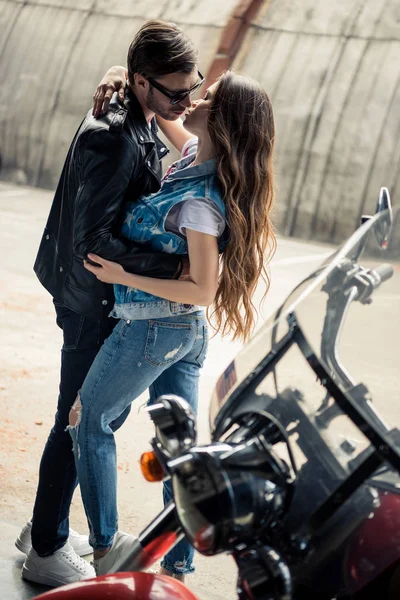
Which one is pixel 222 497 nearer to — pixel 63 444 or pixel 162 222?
pixel 162 222

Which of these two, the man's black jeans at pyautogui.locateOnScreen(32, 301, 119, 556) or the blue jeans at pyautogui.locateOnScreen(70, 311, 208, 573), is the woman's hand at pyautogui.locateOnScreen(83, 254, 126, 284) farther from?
the man's black jeans at pyautogui.locateOnScreen(32, 301, 119, 556)

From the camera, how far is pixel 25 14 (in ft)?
43.2

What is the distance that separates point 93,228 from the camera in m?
2.59

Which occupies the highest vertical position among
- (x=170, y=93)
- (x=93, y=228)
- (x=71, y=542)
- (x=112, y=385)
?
(x=170, y=93)

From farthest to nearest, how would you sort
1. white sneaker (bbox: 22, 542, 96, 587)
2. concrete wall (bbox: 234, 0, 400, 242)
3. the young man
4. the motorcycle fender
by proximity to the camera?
concrete wall (bbox: 234, 0, 400, 242)
white sneaker (bbox: 22, 542, 96, 587)
the young man
the motorcycle fender

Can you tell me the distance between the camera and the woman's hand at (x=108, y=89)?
2.75 meters

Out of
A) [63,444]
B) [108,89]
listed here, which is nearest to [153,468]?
[63,444]

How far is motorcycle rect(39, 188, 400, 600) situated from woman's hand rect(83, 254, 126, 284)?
2.85 ft

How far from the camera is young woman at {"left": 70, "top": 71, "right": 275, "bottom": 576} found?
2.51 m

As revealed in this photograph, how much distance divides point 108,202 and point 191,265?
319mm

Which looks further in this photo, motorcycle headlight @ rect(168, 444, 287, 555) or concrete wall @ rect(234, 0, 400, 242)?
concrete wall @ rect(234, 0, 400, 242)

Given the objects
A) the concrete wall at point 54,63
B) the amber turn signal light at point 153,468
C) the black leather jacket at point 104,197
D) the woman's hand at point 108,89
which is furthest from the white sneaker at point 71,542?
the concrete wall at point 54,63

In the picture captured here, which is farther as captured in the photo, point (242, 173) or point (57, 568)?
point (57, 568)

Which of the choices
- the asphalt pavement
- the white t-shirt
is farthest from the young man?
the asphalt pavement
